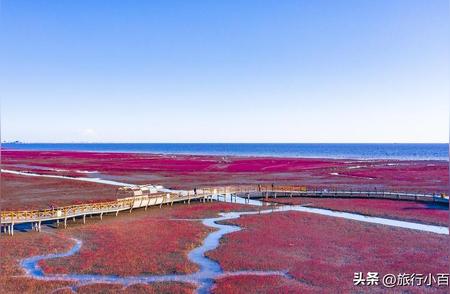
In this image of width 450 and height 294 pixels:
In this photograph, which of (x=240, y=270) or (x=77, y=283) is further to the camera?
(x=240, y=270)

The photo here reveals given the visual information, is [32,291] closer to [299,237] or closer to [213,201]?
[299,237]

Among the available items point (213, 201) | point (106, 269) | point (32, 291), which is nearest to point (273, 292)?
point (106, 269)

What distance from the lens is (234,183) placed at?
70.2 meters

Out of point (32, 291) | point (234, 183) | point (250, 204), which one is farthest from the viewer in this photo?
point (234, 183)

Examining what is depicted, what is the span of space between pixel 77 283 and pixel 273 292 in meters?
9.70

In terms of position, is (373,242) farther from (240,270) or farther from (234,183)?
(234,183)

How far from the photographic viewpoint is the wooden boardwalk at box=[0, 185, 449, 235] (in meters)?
33.7

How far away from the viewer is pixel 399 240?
29.6 meters

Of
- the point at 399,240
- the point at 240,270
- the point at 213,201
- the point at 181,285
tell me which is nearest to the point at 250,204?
the point at 213,201

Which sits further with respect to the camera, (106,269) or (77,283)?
(106,269)

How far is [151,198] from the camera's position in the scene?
45281 mm

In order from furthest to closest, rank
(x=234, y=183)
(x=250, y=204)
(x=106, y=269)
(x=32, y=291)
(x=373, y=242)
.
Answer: (x=234, y=183) → (x=250, y=204) → (x=373, y=242) → (x=106, y=269) → (x=32, y=291)

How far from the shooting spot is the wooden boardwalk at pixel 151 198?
3370cm

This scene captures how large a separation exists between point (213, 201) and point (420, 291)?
109ft
